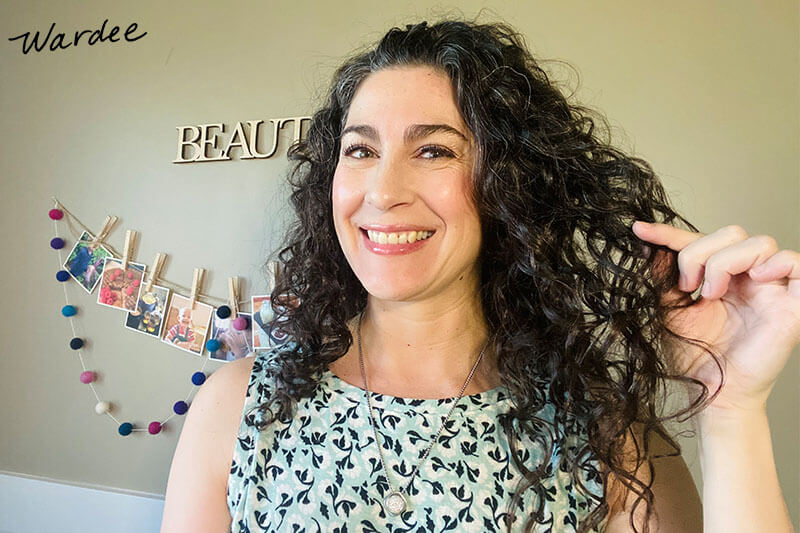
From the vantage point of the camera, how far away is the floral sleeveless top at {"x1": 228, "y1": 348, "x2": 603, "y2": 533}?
2.72 ft

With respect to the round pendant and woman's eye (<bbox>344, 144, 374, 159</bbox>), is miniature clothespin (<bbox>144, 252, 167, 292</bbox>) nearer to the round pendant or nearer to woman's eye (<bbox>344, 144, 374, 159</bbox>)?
woman's eye (<bbox>344, 144, 374, 159</bbox>)

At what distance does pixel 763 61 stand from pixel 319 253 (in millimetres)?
1231

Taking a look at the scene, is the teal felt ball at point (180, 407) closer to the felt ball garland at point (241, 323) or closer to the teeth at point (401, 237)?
the felt ball garland at point (241, 323)

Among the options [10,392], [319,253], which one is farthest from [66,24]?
[319,253]

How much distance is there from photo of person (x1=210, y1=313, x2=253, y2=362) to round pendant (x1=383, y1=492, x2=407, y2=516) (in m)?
0.92

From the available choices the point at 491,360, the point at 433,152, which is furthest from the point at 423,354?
the point at 433,152

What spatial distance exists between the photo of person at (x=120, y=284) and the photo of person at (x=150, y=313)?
0.03 m

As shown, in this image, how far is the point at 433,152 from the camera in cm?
88

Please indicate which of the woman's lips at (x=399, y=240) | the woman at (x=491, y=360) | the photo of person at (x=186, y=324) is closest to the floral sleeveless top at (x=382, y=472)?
the woman at (x=491, y=360)

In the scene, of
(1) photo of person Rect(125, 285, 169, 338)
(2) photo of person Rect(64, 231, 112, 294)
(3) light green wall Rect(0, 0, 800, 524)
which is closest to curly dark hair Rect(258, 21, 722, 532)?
(3) light green wall Rect(0, 0, 800, 524)

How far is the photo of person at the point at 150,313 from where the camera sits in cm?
170

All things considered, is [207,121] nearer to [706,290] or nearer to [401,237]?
[401,237]

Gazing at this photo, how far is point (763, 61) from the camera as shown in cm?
128

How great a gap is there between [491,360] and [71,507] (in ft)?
5.46
